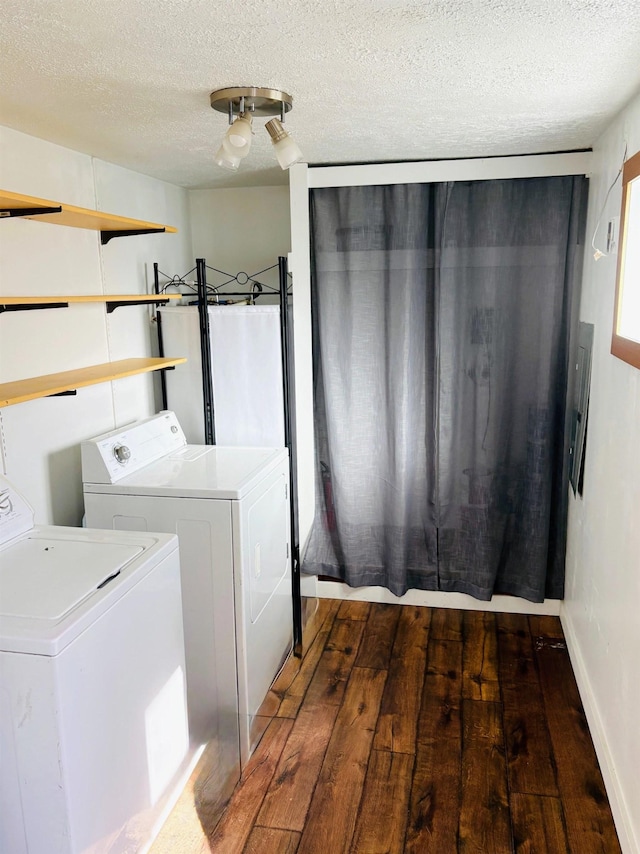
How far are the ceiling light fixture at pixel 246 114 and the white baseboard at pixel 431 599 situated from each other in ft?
6.98

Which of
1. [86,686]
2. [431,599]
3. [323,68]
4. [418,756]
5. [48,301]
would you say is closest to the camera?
[86,686]

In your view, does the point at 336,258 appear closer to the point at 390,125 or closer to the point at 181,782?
the point at 390,125

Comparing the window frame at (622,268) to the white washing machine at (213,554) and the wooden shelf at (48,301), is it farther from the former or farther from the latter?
the wooden shelf at (48,301)

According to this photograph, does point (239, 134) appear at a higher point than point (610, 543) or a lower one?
higher

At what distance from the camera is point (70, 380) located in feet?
7.69

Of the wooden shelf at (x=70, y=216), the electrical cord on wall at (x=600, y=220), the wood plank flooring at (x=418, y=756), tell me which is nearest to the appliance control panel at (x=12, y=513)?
the wooden shelf at (x=70, y=216)

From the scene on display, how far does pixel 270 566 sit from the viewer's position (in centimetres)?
272

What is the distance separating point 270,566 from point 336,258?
1497mm

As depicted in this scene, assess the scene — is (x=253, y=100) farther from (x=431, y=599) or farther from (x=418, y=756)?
(x=431, y=599)

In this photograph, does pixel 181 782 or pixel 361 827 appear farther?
pixel 181 782

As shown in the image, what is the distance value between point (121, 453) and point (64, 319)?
55cm

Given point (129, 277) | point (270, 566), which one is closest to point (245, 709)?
point (270, 566)

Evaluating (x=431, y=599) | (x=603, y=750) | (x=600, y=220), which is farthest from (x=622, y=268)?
(x=431, y=599)

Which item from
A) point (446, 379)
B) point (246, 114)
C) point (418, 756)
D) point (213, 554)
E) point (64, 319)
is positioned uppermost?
point (246, 114)
